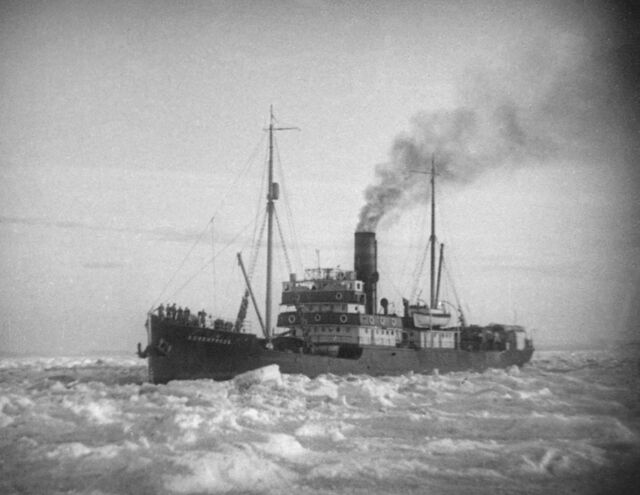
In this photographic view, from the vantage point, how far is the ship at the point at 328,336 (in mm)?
31922

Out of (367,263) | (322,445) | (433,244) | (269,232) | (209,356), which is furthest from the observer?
(433,244)

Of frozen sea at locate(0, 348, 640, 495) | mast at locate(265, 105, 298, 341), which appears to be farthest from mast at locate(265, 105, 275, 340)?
frozen sea at locate(0, 348, 640, 495)

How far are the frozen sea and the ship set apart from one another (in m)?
9.04

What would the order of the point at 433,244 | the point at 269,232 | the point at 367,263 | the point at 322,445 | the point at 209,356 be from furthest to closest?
the point at 433,244, the point at 367,263, the point at 269,232, the point at 209,356, the point at 322,445

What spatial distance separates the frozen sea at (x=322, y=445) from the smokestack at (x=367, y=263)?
20386 mm

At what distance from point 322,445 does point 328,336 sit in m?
26.2

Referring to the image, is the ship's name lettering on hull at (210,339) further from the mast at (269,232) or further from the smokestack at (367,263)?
the smokestack at (367,263)

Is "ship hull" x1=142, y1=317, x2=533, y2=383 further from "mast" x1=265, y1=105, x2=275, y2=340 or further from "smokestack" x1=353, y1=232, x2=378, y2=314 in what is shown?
"smokestack" x1=353, y1=232, x2=378, y2=314

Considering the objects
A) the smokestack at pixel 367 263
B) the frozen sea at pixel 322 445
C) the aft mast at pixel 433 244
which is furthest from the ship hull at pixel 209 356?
the aft mast at pixel 433 244

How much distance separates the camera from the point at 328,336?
4012 cm

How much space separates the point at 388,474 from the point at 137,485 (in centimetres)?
493

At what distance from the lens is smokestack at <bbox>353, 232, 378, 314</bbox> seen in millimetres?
42969

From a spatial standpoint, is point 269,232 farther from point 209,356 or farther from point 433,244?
point 433,244

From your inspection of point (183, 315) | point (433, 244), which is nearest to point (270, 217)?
point (183, 315)
